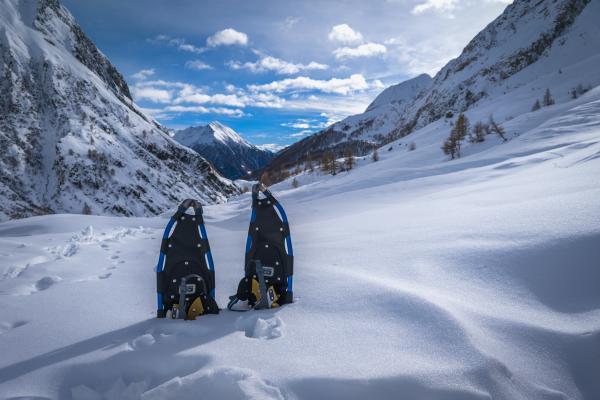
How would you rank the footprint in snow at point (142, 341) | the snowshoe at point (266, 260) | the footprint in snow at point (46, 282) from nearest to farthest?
the footprint in snow at point (142, 341)
the snowshoe at point (266, 260)
the footprint in snow at point (46, 282)

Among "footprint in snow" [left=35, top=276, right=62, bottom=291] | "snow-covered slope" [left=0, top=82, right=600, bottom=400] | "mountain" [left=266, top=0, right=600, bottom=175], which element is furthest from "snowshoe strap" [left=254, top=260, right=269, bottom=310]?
"mountain" [left=266, top=0, right=600, bottom=175]

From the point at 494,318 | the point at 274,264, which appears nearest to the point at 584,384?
the point at 494,318

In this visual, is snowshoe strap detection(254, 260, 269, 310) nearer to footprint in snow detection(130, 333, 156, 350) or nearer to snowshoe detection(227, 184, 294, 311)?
snowshoe detection(227, 184, 294, 311)

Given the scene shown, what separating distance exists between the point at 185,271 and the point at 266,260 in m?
0.95

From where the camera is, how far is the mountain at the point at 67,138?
83.1 meters

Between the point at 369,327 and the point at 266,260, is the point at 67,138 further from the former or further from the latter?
the point at 369,327

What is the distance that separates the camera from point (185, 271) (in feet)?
11.3

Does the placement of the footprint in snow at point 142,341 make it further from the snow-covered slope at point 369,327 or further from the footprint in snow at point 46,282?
the footprint in snow at point 46,282

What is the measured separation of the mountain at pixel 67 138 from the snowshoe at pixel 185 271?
297 ft

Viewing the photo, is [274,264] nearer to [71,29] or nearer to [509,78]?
[509,78]

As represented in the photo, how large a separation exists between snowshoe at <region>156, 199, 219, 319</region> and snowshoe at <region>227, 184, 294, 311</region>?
1.11ft

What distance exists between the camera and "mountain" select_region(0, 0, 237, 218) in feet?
273

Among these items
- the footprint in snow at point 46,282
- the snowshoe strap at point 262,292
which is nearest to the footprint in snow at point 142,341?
the snowshoe strap at point 262,292

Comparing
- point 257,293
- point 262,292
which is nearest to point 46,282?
point 257,293
